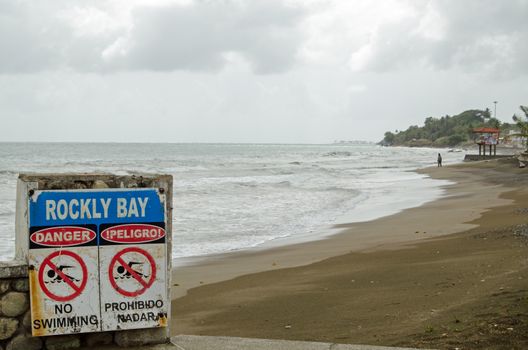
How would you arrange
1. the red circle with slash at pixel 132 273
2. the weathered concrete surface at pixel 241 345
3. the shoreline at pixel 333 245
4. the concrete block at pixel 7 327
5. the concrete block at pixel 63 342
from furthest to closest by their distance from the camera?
1. the shoreline at pixel 333 245
2. the weathered concrete surface at pixel 241 345
3. the red circle with slash at pixel 132 273
4. the concrete block at pixel 63 342
5. the concrete block at pixel 7 327

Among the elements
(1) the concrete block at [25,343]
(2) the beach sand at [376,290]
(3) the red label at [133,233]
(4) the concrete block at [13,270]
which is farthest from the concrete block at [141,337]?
(2) the beach sand at [376,290]

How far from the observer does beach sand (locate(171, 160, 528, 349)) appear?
6809 millimetres

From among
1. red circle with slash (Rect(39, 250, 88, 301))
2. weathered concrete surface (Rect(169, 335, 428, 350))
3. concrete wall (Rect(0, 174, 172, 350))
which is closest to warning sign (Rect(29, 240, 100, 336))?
red circle with slash (Rect(39, 250, 88, 301))

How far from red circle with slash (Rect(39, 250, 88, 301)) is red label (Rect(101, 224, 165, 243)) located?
0.93 feet

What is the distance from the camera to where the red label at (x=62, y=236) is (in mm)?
5027

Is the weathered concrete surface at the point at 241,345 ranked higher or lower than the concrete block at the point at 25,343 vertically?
lower

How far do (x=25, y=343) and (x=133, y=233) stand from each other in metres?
1.16

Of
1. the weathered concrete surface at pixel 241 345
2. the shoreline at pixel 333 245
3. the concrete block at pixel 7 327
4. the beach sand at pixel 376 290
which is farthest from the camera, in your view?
the shoreline at pixel 333 245

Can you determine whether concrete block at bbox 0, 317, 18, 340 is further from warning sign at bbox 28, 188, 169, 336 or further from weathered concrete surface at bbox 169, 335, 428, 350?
weathered concrete surface at bbox 169, 335, 428, 350

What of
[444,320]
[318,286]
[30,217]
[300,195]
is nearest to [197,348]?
[30,217]

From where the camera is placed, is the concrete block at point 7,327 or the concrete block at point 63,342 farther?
the concrete block at point 63,342

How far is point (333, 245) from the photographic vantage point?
50.9 ft

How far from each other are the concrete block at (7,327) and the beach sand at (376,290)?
122 inches

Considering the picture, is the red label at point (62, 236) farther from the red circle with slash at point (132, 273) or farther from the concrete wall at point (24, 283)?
the red circle with slash at point (132, 273)
